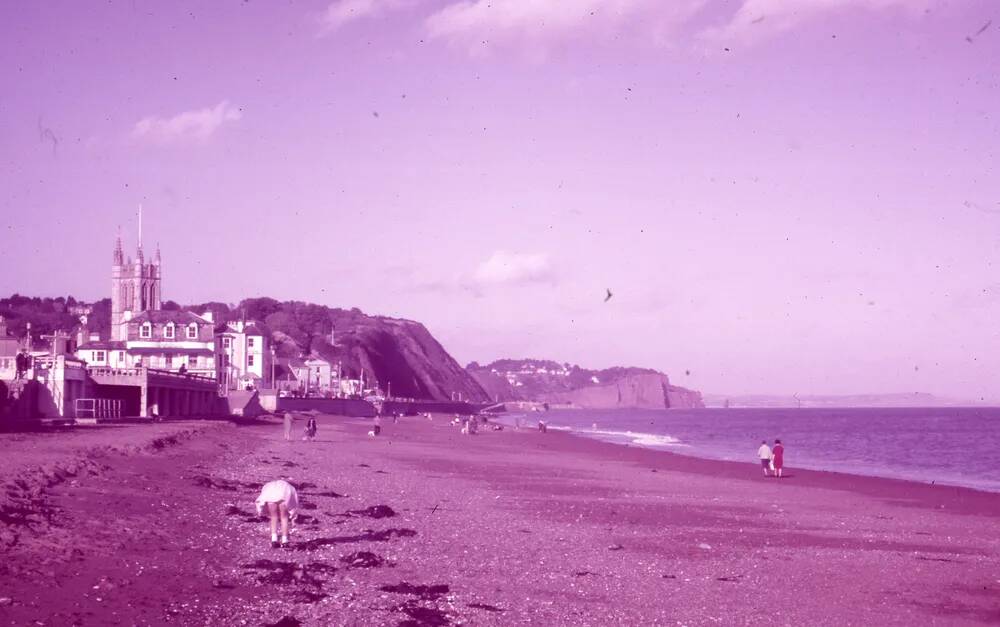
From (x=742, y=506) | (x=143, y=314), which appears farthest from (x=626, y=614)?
(x=143, y=314)

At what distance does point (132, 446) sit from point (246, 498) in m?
10.3

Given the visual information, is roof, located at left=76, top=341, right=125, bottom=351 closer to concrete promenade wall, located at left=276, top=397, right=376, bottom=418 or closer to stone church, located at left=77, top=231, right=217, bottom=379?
stone church, located at left=77, top=231, right=217, bottom=379

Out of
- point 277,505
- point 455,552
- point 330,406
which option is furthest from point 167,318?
point 455,552

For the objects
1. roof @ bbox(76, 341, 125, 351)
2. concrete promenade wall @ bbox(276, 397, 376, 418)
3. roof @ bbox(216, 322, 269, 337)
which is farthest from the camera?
roof @ bbox(216, 322, 269, 337)

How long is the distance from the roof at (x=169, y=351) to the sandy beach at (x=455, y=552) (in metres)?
75.2

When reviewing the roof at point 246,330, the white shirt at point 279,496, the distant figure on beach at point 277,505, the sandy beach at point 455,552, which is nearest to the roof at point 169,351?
the roof at point 246,330

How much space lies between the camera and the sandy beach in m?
12.5

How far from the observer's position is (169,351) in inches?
4188

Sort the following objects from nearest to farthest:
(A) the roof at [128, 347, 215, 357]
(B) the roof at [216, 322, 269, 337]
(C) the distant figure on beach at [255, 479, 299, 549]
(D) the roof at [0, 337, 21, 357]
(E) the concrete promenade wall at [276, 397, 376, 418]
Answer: (C) the distant figure on beach at [255, 479, 299, 549] → (D) the roof at [0, 337, 21, 357] → (A) the roof at [128, 347, 215, 357] → (E) the concrete promenade wall at [276, 397, 376, 418] → (B) the roof at [216, 322, 269, 337]

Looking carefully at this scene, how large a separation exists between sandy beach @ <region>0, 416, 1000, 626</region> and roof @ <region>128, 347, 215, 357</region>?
75165 millimetres

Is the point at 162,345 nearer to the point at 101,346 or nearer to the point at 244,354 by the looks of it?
the point at 101,346

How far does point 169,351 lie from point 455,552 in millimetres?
94583

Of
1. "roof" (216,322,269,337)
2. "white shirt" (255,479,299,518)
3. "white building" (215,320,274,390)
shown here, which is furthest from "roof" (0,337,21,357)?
"roof" (216,322,269,337)

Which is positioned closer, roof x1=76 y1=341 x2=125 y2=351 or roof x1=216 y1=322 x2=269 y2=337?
roof x1=76 y1=341 x2=125 y2=351
